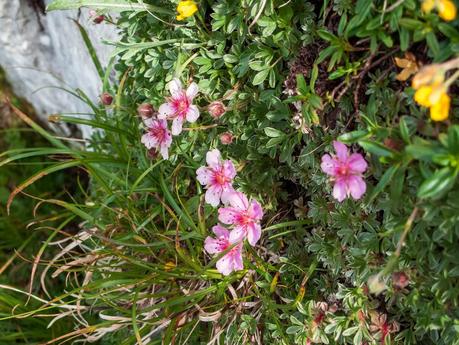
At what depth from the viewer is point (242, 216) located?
6.77 ft

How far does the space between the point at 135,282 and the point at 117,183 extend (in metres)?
0.46

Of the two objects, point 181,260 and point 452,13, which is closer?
point 452,13

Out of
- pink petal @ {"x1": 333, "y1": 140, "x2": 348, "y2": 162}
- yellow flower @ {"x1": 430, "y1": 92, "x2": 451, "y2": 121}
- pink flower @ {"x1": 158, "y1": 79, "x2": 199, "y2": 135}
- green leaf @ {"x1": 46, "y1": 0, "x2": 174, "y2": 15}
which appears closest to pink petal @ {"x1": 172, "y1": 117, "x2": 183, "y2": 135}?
pink flower @ {"x1": 158, "y1": 79, "x2": 199, "y2": 135}

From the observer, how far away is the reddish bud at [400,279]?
1698 millimetres

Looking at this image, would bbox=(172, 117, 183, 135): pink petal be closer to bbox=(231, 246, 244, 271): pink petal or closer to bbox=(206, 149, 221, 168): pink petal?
bbox=(206, 149, 221, 168): pink petal

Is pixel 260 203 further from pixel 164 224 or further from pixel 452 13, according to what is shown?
pixel 452 13

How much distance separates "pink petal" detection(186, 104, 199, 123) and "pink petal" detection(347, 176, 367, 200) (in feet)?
2.13

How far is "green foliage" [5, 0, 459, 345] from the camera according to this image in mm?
1652

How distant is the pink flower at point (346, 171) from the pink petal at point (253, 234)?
1.24ft

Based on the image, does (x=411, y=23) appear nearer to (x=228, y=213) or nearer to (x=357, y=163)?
(x=357, y=163)

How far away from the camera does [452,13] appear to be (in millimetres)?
1393

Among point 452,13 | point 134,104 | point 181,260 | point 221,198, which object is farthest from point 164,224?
point 452,13

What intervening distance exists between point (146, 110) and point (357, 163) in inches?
35.8

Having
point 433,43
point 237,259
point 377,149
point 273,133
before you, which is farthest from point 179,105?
point 433,43
